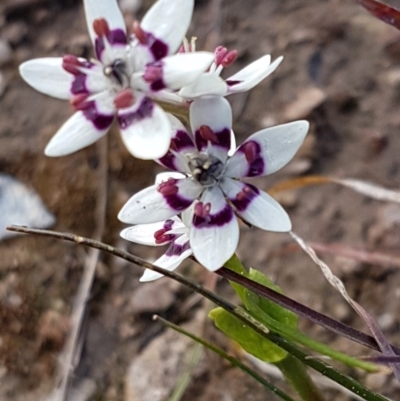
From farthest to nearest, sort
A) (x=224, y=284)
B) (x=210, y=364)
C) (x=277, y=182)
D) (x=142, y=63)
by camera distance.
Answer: (x=277, y=182), (x=224, y=284), (x=210, y=364), (x=142, y=63)

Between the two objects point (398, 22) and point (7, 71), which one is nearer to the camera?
point (398, 22)

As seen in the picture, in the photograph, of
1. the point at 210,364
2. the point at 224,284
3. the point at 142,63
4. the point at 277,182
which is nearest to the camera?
the point at 142,63

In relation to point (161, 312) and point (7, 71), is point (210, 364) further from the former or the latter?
point (7, 71)

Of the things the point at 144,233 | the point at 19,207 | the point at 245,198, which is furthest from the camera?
the point at 19,207

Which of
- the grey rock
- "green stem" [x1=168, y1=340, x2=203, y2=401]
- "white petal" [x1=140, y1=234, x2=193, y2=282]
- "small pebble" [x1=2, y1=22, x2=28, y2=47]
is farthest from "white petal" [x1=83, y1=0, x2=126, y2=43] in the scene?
"small pebble" [x1=2, y1=22, x2=28, y2=47]

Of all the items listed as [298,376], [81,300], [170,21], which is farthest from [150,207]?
[81,300]

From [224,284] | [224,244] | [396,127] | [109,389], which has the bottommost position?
[109,389]

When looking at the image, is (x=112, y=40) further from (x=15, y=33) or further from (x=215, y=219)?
(x=15, y=33)

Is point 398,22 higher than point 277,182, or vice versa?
point 398,22

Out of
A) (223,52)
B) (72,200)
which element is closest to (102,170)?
(72,200)
